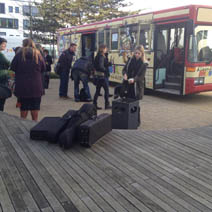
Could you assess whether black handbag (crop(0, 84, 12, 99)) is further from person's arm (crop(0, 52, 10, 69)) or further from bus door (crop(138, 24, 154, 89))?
bus door (crop(138, 24, 154, 89))

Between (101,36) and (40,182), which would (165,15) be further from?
(40,182)

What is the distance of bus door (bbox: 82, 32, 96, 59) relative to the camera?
14.5m

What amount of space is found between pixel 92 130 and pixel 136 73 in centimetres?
305

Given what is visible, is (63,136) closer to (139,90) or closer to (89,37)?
(139,90)

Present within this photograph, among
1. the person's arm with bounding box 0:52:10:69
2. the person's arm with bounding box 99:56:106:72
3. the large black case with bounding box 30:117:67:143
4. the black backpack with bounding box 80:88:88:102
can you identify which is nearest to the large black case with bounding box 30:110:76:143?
the large black case with bounding box 30:117:67:143

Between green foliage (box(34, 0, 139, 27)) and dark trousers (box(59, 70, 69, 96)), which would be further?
green foliage (box(34, 0, 139, 27))

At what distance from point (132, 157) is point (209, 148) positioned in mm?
1078

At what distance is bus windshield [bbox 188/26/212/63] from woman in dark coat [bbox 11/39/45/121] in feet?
18.4

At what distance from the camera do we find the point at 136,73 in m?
6.19

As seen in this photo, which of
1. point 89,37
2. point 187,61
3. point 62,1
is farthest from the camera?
point 62,1

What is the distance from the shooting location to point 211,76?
9641mm

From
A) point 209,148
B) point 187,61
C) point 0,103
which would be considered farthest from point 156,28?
point 209,148

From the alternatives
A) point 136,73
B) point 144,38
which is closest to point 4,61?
point 136,73

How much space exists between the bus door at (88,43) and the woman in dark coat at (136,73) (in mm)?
8396
